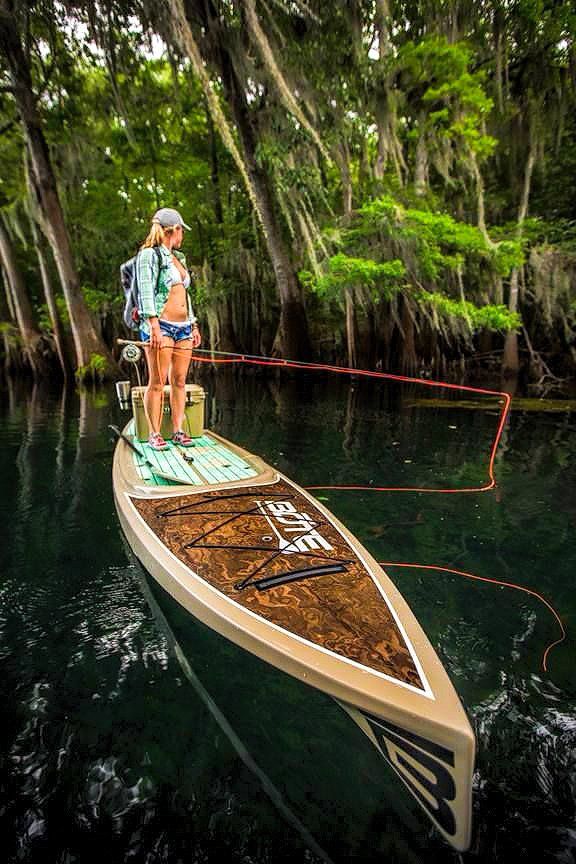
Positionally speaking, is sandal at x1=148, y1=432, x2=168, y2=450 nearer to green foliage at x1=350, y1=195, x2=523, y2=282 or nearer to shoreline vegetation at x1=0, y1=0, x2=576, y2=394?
shoreline vegetation at x1=0, y1=0, x2=576, y2=394

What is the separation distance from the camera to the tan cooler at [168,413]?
4.70 metres

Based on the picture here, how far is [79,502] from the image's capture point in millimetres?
4504

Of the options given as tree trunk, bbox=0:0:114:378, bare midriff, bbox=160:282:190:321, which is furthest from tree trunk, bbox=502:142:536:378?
tree trunk, bbox=0:0:114:378

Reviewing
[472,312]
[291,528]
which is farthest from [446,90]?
[291,528]

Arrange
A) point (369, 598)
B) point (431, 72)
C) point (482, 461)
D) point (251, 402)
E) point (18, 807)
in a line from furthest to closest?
point (251, 402)
point (431, 72)
point (482, 461)
point (369, 598)
point (18, 807)

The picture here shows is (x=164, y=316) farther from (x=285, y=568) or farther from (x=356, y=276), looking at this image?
(x=356, y=276)

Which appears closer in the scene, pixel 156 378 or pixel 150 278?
pixel 150 278

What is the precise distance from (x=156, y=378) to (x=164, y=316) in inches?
23.0

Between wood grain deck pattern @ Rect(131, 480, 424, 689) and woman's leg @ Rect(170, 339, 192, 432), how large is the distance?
1.50 metres

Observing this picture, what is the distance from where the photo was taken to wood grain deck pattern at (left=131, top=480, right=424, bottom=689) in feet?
5.89

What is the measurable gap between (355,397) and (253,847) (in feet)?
36.4

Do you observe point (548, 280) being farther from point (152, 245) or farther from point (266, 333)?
point (152, 245)

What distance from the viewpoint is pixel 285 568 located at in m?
2.39

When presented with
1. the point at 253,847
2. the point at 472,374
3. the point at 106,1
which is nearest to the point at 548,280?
the point at 472,374
